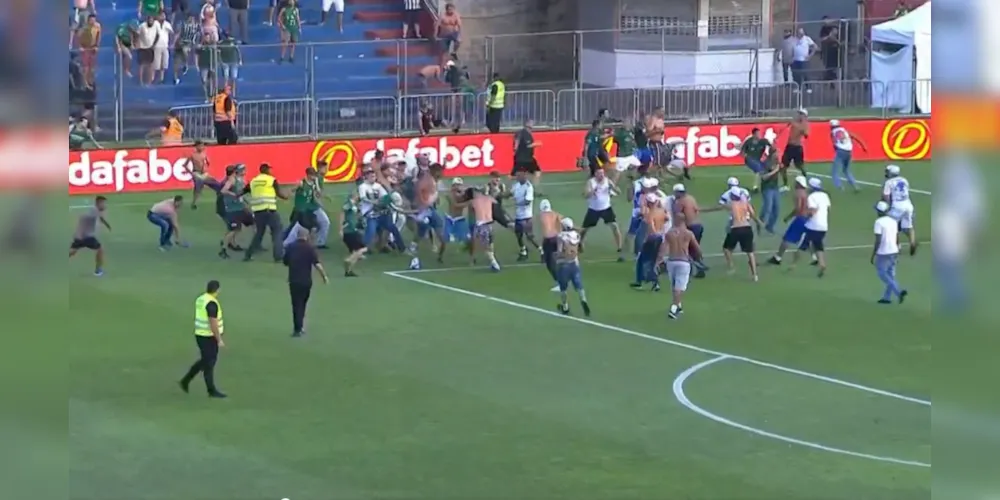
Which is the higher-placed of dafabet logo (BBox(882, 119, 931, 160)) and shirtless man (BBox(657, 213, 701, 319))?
dafabet logo (BBox(882, 119, 931, 160))

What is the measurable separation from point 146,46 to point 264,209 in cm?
1239

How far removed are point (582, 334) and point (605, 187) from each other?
6.94 metres

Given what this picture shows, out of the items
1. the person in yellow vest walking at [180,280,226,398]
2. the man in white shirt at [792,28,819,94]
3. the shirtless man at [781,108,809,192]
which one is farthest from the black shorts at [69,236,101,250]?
the man in white shirt at [792,28,819,94]

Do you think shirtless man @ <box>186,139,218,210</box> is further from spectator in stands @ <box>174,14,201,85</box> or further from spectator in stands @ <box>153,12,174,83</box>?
spectator in stands @ <box>174,14,201,85</box>

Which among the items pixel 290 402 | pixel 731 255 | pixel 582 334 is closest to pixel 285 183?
pixel 731 255

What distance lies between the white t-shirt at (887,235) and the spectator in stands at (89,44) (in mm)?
20993

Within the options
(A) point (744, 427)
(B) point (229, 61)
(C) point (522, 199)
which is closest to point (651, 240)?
(C) point (522, 199)

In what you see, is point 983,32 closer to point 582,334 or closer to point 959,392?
point 959,392

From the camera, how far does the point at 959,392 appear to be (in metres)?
2.57

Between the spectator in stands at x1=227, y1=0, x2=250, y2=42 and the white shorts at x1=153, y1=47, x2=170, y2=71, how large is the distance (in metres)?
3.37

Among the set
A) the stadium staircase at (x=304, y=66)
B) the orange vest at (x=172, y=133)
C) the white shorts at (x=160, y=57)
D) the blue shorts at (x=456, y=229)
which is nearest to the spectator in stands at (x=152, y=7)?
the stadium staircase at (x=304, y=66)

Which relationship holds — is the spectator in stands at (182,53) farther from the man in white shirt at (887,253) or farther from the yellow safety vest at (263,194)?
the man in white shirt at (887,253)

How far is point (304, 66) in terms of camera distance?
43.1 meters

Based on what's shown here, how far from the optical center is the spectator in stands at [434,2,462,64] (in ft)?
149
